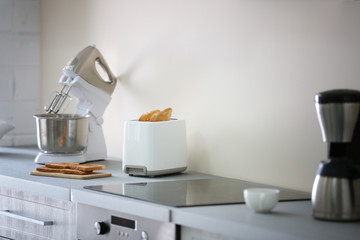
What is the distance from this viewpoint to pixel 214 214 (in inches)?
58.6

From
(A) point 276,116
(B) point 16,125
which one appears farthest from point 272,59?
(B) point 16,125

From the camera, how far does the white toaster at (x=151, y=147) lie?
208 centimetres

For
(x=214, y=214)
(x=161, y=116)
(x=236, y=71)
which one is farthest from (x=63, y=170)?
(x=214, y=214)

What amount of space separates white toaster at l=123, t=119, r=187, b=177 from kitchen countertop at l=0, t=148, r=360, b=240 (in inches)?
1.4

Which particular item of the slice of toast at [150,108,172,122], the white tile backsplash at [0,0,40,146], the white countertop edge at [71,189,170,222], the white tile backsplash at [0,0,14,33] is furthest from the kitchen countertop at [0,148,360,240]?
the white tile backsplash at [0,0,14,33]

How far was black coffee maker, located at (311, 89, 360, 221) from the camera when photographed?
1434 mm

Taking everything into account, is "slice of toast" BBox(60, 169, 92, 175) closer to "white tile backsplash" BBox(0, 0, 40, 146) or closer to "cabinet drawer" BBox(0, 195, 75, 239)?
"cabinet drawer" BBox(0, 195, 75, 239)

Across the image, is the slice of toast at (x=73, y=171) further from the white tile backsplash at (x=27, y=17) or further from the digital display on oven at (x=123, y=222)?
the white tile backsplash at (x=27, y=17)

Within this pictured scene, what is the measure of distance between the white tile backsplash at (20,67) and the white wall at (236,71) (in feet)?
1.44

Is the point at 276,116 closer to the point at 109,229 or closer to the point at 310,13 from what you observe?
the point at 310,13

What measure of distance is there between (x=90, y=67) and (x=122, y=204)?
92 centimetres

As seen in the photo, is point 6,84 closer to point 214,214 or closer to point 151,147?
point 151,147

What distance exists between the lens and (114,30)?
108 inches

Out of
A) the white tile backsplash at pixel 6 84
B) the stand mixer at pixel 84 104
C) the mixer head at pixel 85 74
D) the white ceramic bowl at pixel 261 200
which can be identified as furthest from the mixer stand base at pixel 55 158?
the white ceramic bowl at pixel 261 200
